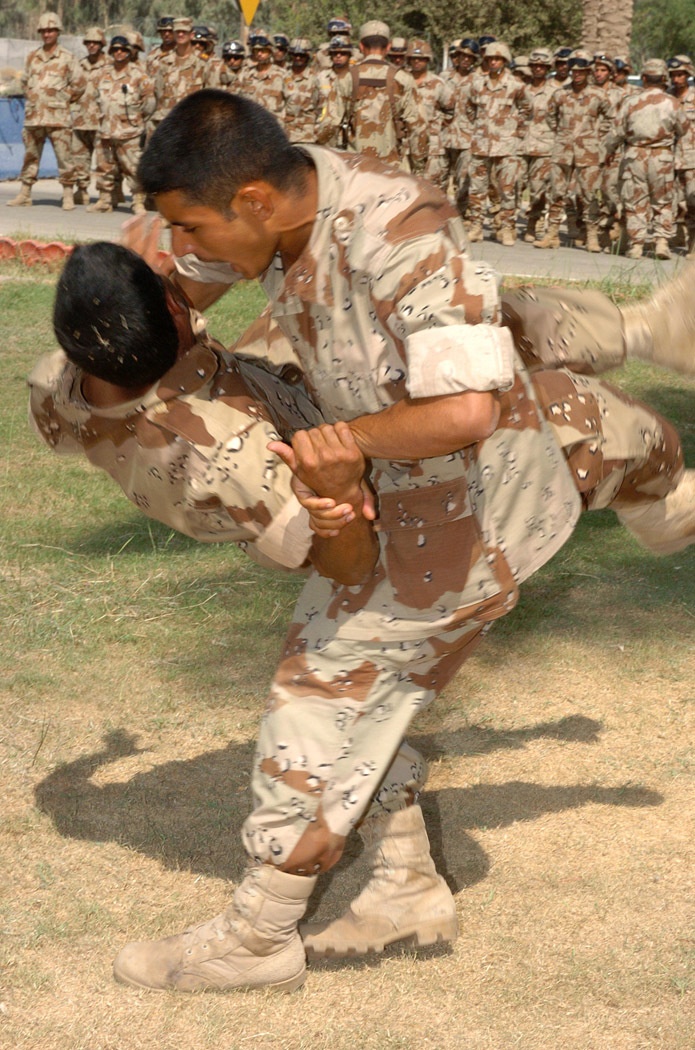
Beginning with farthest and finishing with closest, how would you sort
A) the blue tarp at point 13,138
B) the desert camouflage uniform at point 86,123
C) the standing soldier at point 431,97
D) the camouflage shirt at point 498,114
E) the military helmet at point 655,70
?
the blue tarp at point 13,138 → the desert camouflage uniform at point 86,123 → the standing soldier at point 431,97 → the camouflage shirt at point 498,114 → the military helmet at point 655,70

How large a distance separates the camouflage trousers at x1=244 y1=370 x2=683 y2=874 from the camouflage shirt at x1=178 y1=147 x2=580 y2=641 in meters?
0.03

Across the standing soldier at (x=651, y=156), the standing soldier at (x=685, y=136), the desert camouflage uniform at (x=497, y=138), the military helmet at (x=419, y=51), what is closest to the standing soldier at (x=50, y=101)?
the military helmet at (x=419, y=51)

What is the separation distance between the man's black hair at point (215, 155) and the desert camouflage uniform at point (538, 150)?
1338cm

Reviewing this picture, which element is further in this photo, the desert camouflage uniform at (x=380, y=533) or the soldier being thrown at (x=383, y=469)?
the desert camouflage uniform at (x=380, y=533)

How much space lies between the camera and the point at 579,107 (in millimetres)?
14539

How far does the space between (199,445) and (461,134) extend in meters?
13.6

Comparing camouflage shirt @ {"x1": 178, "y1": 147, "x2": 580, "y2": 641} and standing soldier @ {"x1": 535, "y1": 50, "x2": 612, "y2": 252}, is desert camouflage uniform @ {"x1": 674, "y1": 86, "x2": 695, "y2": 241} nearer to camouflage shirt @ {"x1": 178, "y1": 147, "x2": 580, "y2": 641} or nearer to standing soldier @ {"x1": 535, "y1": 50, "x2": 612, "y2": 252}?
standing soldier @ {"x1": 535, "y1": 50, "x2": 612, "y2": 252}

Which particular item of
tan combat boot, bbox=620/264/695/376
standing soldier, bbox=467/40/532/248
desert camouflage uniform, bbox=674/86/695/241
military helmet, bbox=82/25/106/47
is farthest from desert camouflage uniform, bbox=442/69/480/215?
tan combat boot, bbox=620/264/695/376

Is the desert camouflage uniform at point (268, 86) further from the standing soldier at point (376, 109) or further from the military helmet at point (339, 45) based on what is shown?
the standing soldier at point (376, 109)

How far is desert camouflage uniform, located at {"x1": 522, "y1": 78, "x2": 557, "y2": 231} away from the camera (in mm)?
14914

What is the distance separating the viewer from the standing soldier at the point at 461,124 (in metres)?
15.0

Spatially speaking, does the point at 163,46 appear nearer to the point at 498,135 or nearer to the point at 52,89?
the point at 52,89

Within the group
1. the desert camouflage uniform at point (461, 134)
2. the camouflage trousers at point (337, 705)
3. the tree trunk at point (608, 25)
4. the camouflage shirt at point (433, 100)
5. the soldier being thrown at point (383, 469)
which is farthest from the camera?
the tree trunk at point (608, 25)

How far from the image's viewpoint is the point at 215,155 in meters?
2.17
